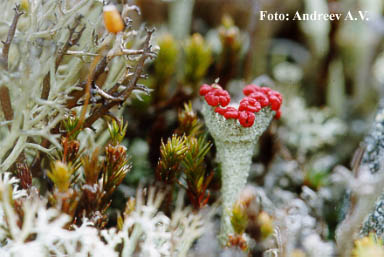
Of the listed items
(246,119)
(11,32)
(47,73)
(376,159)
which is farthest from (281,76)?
(11,32)

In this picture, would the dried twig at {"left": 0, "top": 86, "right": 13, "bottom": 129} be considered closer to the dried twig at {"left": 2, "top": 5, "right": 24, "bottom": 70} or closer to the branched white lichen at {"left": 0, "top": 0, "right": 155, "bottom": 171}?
the branched white lichen at {"left": 0, "top": 0, "right": 155, "bottom": 171}

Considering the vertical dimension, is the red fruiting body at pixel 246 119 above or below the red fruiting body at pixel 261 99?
below

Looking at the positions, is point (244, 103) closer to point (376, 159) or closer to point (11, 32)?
point (376, 159)

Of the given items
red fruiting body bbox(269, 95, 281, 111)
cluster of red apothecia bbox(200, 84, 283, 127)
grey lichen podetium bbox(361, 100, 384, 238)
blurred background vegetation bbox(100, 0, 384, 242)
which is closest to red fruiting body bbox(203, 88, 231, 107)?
cluster of red apothecia bbox(200, 84, 283, 127)

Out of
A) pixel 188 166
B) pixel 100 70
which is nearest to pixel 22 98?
pixel 100 70

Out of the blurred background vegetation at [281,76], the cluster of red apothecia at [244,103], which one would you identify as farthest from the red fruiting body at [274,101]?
the blurred background vegetation at [281,76]

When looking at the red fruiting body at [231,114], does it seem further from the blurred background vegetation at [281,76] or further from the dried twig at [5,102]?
the dried twig at [5,102]
